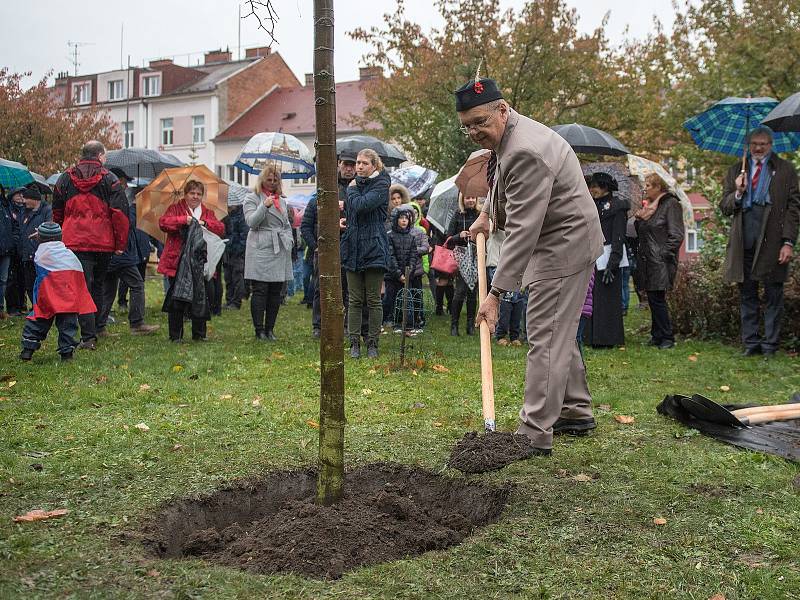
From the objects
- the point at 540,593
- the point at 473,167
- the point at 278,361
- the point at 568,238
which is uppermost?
the point at 473,167

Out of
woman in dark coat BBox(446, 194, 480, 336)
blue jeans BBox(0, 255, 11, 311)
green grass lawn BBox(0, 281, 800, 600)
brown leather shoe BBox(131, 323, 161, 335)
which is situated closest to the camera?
green grass lawn BBox(0, 281, 800, 600)

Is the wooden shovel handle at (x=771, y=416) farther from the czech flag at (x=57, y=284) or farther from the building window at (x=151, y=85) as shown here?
the building window at (x=151, y=85)

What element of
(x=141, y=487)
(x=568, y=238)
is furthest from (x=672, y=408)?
(x=141, y=487)

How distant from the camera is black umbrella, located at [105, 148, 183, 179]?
1595 centimetres

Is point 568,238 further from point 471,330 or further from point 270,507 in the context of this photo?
point 471,330

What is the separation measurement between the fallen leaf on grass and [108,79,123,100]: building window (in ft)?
209

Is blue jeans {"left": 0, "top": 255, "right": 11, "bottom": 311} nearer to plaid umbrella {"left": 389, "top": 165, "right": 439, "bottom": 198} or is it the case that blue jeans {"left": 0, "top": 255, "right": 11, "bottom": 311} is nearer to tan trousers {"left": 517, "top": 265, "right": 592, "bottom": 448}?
Result: plaid umbrella {"left": 389, "top": 165, "right": 439, "bottom": 198}

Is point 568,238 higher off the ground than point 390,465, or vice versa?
point 568,238

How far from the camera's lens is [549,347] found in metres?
5.38

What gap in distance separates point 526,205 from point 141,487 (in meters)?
2.76

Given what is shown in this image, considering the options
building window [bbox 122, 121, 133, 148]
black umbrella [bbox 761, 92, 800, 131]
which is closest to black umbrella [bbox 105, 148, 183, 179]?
black umbrella [bbox 761, 92, 800, 131]

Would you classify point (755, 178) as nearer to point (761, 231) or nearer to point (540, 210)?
point (761, 231)

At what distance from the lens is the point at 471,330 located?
12648mm

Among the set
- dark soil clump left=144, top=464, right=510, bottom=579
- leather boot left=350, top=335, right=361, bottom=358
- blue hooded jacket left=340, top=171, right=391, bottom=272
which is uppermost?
blue hooded jacket left=340, top=171, right=391, bottom=272
